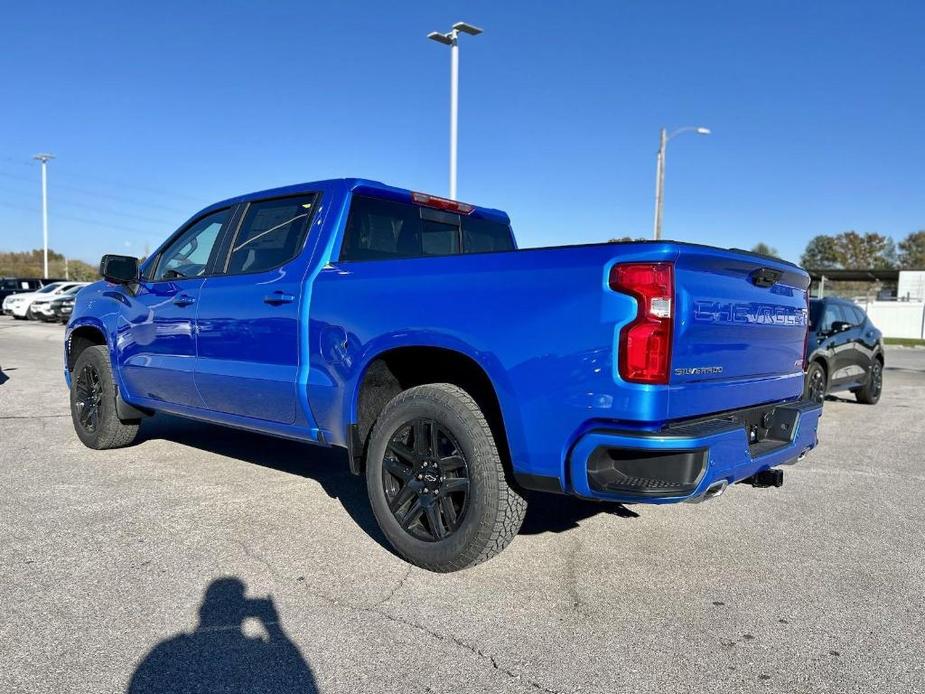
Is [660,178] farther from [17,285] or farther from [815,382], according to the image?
[17,285]

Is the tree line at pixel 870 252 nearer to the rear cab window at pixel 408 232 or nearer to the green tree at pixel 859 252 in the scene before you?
the green tree at pixel 859 252

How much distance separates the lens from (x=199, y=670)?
2562 millimetres

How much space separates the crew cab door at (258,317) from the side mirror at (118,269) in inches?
38.3

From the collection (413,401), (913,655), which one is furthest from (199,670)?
(913,655)

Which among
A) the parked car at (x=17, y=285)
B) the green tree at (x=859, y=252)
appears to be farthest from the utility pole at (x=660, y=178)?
the green tree at (x=859, y=252)

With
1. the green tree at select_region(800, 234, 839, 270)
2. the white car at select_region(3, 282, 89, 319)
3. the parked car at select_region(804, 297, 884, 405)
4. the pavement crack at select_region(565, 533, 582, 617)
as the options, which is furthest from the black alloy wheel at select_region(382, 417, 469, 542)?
the green tree at select_region(800, 234, 839, 270)

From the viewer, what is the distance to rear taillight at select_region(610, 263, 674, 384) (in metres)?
2.82

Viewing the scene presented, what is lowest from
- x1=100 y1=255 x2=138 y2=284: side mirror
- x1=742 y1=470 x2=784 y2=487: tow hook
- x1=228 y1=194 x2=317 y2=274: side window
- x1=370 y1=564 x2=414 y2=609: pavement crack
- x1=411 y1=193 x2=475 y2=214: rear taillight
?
x1=370 y1=564 x2=414 y2=609: pavement crack

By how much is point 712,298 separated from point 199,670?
2479 mm

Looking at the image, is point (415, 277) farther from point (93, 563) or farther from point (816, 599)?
point (816, 599)

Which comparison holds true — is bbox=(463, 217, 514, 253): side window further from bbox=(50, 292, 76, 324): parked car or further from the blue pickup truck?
bbox=(50, 292, 76, 324): parked car

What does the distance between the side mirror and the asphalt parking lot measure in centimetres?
142

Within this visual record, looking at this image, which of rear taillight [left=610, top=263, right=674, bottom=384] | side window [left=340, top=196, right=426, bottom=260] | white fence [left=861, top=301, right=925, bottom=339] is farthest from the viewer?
white fence [left=861, top=301, right=925, bottom=339]

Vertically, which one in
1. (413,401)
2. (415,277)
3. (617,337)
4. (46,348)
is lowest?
(46,348)
